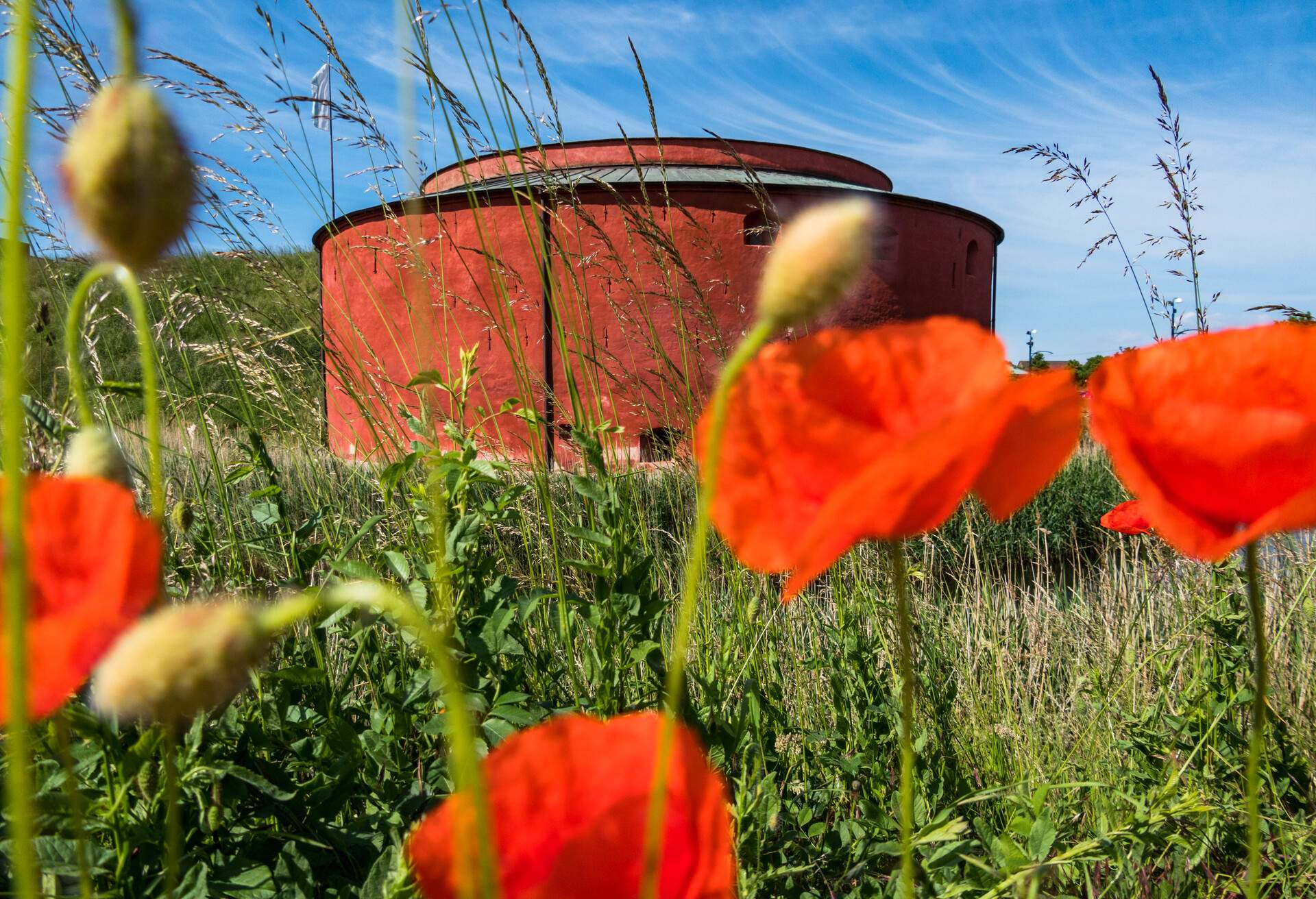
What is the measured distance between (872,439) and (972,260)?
563 inches

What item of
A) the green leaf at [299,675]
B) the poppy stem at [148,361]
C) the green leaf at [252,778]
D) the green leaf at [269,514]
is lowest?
the green leaf at [252,778]

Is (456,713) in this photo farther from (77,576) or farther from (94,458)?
(94,458)

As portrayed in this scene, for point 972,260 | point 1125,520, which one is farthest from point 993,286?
point 1125,520

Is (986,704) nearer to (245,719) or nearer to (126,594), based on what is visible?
(245,719)

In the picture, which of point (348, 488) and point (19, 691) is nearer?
point (19, 691)

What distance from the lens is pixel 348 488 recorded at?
360cm

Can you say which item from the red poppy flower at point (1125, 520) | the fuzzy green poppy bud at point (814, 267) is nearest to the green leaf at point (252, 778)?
the fuzzy green poppy bud at point (814, 267)

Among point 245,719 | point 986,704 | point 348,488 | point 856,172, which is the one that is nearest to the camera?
point 245,719

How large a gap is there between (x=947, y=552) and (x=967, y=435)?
219 inches

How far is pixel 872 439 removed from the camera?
306 mm

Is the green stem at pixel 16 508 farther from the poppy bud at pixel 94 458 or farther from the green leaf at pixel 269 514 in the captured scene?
the green leaf at pixel 269 514

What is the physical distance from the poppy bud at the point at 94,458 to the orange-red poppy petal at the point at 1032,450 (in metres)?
A: 0.38

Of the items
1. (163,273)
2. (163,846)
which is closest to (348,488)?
(163,273)

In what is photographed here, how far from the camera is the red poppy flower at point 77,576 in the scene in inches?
10.6
